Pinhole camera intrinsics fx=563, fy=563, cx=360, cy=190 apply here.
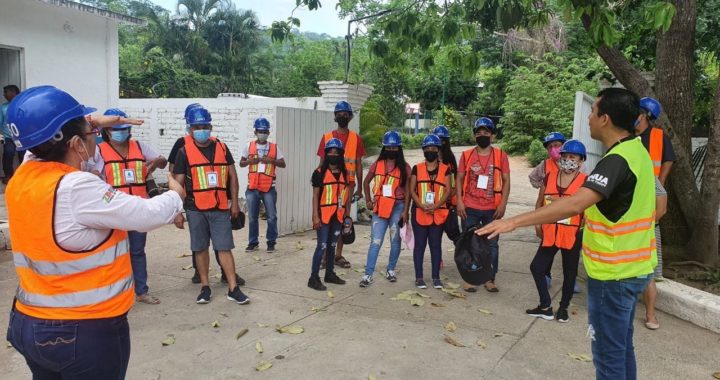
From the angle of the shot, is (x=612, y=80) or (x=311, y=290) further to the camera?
(x=612, y=80)

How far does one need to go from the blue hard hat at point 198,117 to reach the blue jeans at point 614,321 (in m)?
3.64

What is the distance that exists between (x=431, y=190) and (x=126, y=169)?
2.93 m

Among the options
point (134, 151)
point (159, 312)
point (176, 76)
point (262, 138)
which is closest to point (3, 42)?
point (262, 138)

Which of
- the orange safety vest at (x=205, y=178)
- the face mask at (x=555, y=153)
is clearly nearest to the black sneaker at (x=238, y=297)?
the orange safety vest at (x=205, y=178)

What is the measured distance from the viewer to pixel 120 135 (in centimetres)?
507

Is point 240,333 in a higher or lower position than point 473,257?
lower

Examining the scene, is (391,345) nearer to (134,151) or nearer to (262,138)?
(134,151)

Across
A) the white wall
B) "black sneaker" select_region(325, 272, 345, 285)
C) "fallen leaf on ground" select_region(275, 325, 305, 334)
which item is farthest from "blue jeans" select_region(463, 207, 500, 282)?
the white wall

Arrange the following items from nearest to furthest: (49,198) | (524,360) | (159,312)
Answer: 1. (49,198)
2. (524,360)
3. (159,312)

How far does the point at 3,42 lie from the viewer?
29.6 feet

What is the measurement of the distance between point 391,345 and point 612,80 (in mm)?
5514

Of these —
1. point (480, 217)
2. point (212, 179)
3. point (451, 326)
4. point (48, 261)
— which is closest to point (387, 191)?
point (480, 217)

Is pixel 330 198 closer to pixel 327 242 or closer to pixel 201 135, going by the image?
pixel 327 242

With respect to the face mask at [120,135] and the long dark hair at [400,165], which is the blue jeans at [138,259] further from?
the long dark hair at [400,165]
